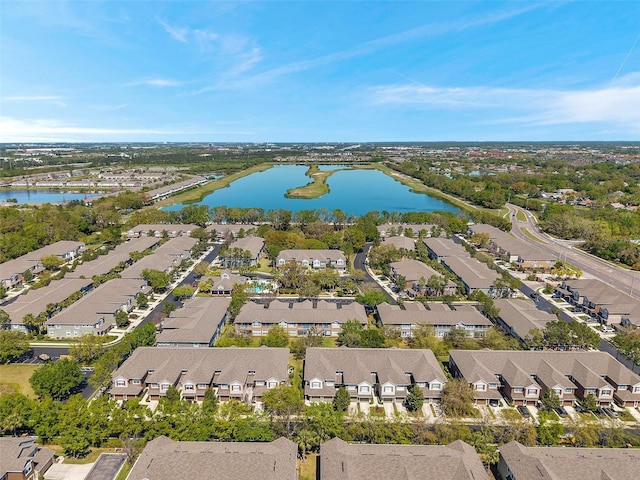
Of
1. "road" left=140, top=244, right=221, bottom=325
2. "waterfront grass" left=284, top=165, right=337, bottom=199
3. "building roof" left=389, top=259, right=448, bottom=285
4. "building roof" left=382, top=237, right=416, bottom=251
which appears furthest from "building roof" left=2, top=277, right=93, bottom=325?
"waterfront grass" left=284, top=165, right=337, bottom=199

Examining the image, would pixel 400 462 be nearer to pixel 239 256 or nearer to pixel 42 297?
pixel 42 297

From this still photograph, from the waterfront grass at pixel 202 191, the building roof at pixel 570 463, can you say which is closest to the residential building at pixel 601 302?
the building roof at pixel 570 463

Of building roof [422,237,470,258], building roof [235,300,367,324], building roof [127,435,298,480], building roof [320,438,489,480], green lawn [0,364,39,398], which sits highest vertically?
building roof [127,435,298,480]

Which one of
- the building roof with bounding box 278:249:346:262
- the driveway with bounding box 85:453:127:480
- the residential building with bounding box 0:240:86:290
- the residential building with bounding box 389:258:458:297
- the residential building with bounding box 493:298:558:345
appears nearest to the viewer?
the driveway with bounding box 85:453:127:480

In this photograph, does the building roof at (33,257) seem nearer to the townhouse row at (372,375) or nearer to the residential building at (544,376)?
the townhouse row at (372,375)

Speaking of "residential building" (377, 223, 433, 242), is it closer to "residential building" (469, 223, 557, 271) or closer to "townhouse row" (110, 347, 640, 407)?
"residential building" (469, 223, 557, 271)

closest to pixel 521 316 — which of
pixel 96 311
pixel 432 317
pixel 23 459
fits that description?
pixel 432 317
